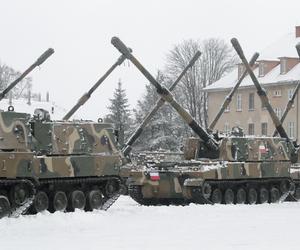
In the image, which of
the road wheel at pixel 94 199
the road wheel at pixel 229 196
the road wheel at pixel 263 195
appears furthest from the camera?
the road wheel at pixel 263 195

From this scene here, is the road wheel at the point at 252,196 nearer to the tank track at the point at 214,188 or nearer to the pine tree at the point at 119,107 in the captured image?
the tank track at the point at 214,188

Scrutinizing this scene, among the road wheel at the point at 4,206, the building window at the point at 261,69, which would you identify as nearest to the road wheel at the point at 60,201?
the road wheel at the point at 4,206

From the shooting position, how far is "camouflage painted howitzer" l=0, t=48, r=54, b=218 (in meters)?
19.5

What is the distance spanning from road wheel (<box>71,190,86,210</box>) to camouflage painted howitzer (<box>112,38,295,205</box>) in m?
4.01

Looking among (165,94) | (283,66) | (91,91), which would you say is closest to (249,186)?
(165,94)

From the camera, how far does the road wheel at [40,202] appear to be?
2105 cm

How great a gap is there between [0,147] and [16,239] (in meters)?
4.91

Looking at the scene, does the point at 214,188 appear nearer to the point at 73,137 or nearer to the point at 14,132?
the point at 73,137

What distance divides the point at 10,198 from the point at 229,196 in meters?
9.31

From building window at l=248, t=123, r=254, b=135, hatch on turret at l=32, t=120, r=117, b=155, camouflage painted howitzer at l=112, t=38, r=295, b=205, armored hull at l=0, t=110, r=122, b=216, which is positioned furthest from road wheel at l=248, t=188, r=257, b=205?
building window at l=248, t=123, r=254, b=135

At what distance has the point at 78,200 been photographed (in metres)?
22.2

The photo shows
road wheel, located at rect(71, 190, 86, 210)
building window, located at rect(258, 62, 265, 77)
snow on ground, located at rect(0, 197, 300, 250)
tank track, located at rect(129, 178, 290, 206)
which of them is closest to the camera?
snow on ground, located at rect(0, 197, 300, 250)

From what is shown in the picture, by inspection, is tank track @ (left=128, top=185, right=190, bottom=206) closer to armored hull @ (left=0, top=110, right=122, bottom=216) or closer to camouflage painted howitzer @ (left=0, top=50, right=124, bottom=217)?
camouflage painted howitzer @ (left=0, top=50, right=124, bottom=217)

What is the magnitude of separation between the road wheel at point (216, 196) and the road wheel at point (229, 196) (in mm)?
263
